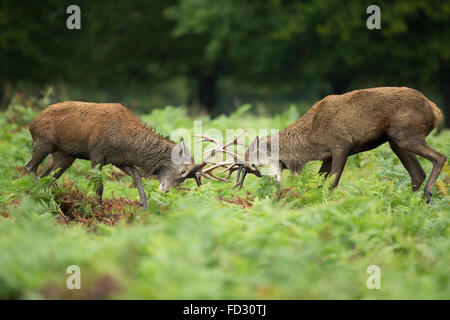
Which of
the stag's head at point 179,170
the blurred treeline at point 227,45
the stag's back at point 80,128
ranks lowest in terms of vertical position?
the stag's head at point 179,170

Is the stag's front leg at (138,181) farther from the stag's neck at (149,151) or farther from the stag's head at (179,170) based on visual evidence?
the stag's head at (179,170)

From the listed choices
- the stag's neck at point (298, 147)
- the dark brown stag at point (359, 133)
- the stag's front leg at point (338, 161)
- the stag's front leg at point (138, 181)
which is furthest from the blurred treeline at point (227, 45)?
the stag's front leg at point (338, 161)

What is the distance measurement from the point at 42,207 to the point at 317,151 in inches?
168

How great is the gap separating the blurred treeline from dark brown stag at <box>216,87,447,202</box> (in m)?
10.2

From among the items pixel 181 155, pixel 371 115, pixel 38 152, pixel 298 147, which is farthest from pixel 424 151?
pixel 38 152

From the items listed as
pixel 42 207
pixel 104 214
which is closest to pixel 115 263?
pixel 42 207

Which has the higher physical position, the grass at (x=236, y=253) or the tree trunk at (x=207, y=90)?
the tree trunk at (x=207, y=90)

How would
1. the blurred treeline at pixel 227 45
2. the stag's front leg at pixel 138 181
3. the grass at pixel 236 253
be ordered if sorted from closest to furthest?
the grass at pixel 236 253, the stag's front leg at pixel 138 181, the blurred treeline at pixel 227 45

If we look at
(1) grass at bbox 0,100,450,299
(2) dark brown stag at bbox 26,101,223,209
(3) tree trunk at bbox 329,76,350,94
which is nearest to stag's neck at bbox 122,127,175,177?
(2) dark brown stag at bbox 26,101,223,209

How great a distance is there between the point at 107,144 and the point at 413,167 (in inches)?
184

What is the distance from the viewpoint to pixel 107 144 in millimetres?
9656

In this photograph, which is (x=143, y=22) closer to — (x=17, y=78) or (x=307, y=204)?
(x=17, y=78)

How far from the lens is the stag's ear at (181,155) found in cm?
1009

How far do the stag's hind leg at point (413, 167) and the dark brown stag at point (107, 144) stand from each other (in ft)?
10.0
